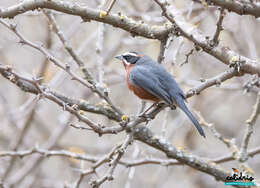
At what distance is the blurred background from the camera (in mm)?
6676

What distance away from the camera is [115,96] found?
8.62 meters

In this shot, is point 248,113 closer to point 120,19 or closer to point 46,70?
point 46,70

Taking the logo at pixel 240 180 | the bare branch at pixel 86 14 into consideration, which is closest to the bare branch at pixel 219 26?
the bare branch at pixel 86 14

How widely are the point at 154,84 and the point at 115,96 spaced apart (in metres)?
3.87

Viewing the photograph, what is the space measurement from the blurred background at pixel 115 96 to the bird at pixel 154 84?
147cm

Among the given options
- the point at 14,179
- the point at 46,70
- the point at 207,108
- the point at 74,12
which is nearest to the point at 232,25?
the point at 207,108

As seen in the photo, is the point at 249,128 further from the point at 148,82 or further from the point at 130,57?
the point at 130,57

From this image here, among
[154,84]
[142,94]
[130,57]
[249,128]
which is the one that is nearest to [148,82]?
[154,84]

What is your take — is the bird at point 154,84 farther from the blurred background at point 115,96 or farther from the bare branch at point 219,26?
the blurred background at point 115,96

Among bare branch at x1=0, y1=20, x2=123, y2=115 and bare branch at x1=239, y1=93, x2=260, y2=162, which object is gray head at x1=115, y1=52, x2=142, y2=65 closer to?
bare branch at x1=0, y1=20, x2=123, y2=115

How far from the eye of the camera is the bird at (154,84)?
452cm

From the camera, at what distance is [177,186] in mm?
10305

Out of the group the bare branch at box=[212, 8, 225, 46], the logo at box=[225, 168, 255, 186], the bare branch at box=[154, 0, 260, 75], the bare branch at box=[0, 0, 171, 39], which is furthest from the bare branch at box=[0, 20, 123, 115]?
the logo at box=[225, 168, 255, 186]

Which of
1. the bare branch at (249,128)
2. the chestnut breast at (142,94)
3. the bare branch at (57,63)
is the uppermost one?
the chestnut breast at (142,94)
